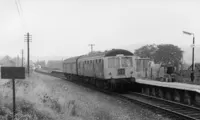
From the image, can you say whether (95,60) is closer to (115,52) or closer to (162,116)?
(115,52)

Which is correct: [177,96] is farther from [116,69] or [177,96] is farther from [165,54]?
[165,54]

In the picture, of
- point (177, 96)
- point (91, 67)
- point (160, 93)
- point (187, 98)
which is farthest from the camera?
point (91, 67)

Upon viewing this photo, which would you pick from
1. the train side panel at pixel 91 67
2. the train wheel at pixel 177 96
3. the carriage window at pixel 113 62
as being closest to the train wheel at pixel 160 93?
the train wheel at pixel 177 96

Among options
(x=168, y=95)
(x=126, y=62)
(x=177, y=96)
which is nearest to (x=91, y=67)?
(x=126, y=62)

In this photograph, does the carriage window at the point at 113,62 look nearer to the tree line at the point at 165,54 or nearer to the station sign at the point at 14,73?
the station sign at the point at 14,73

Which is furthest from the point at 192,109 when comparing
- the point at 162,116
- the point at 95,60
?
the point at 95,60

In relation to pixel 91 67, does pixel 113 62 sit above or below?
above

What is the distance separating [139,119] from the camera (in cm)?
943

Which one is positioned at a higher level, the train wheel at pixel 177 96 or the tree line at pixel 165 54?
the tree line at pixel 165 54

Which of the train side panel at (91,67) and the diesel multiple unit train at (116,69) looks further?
the train side panel at (91,67)

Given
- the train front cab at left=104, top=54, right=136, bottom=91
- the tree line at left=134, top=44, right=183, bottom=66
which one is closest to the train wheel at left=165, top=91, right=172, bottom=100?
the train front cab at left=104, top=54, right=136, bottom=91

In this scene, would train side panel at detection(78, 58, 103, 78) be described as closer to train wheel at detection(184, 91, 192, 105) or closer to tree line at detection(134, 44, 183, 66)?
→ train wheel at detection(184, 91, 192, 105)

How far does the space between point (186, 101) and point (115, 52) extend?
6365 millimetres

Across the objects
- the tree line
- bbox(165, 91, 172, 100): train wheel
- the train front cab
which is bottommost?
bbox(165, 91, 172, 100): train wheel
